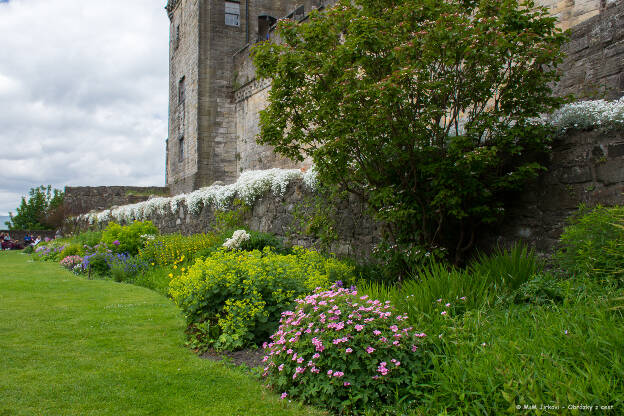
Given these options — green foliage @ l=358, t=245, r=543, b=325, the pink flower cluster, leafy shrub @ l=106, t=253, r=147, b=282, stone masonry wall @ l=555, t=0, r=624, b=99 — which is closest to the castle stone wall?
leafy shrub @ l=106, t=253, r=147, b=282

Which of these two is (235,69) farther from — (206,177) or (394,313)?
(394,313)

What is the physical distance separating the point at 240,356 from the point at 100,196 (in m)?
25.3

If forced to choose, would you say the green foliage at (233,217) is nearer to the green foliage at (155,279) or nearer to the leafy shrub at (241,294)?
the green foliage at (155,279)

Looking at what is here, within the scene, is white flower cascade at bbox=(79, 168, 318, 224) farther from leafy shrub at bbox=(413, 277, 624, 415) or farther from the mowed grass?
leafy shrub at bbox=(413, 277, 624, 415)

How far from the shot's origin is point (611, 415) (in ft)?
7.17

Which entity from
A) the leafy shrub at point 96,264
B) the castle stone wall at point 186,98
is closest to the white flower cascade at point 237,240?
the leafy shrub at point 96,264

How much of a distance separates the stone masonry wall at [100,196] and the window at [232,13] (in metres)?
10.5

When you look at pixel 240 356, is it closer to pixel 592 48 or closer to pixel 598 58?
pixel 598 58

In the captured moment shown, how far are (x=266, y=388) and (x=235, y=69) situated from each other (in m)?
18.3

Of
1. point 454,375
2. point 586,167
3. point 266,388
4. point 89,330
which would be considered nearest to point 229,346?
point 266,388

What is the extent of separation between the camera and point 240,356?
170 inches

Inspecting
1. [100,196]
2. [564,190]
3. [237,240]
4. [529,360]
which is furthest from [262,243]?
[100,196]

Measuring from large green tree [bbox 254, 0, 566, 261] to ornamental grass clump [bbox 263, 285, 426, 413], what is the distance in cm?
203

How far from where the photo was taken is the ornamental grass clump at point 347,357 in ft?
9.88
